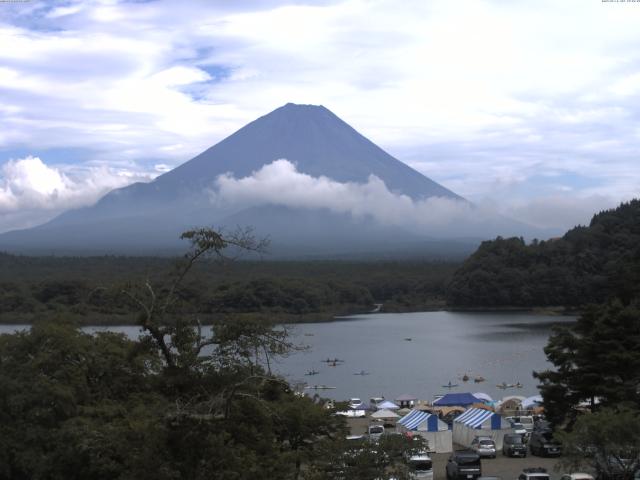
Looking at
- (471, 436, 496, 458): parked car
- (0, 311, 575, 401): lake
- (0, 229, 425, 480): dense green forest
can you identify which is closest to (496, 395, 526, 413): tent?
(0, 311, 575, 401): lake

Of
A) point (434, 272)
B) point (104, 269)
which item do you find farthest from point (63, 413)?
point (434, 272)

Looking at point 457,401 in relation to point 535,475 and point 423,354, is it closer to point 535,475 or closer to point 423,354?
point 535,475

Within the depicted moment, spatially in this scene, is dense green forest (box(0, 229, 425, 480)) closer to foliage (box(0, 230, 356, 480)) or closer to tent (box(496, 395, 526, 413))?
foliage (box(0, 230, 356, 480))

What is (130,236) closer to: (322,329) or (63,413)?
(322,329)

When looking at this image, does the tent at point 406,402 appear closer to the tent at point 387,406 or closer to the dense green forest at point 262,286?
the tent at point 387,406

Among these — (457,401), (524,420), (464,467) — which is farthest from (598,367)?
(457,401)

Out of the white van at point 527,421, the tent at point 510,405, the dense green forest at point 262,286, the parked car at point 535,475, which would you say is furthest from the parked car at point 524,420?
the dense green forest at point 262,286
